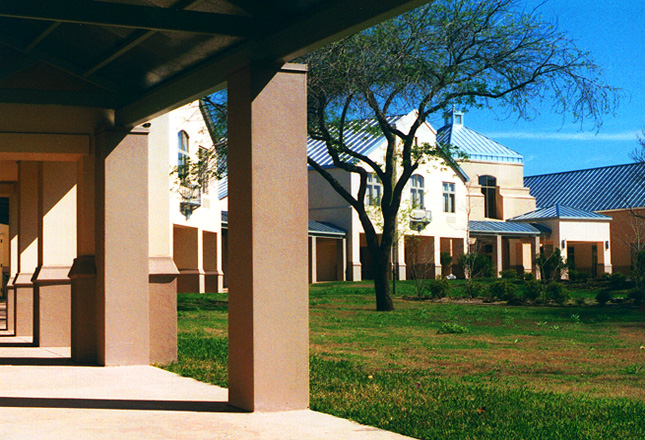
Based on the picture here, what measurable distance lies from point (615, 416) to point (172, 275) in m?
5.78

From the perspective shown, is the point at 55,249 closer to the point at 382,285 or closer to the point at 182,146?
the point at 382,285

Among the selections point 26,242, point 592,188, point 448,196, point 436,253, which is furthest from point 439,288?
point 592,188

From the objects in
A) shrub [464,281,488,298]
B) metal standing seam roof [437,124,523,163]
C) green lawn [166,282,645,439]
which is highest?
metal standing seam roof [437,124,523,163]

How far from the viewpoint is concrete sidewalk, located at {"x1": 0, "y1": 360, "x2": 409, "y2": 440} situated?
5.78m

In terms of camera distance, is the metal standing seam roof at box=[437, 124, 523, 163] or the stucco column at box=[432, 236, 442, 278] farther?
the metal standing seam roof at box=[437, 124, 523, 163]

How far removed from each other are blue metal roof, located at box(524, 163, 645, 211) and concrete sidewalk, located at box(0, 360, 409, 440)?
5045cm

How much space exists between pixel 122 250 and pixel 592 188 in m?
55.9

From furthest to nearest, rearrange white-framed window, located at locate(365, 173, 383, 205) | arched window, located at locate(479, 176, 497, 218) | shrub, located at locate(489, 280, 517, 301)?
arched window, located at locate(479, 176, 497, 218)
white-framed window, located at locate(365, 173, 383, 205)
shrub, located at locate(489, 280, 517, 301)

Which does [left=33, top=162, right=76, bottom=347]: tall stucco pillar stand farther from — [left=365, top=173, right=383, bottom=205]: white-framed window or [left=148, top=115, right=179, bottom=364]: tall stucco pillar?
[left=365, top=173, right=383, bottom=205]: white-framed window

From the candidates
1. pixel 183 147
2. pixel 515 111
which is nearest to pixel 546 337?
pixel 515 111

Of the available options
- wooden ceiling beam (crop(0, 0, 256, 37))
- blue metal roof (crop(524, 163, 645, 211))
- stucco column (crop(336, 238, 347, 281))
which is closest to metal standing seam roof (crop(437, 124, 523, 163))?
blue metal roof (crop(524, 163, 645, 211))

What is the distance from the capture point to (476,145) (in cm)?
5725

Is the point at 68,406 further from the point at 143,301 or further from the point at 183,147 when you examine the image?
the point at 183,147

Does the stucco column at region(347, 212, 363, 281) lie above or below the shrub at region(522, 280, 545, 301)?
above
